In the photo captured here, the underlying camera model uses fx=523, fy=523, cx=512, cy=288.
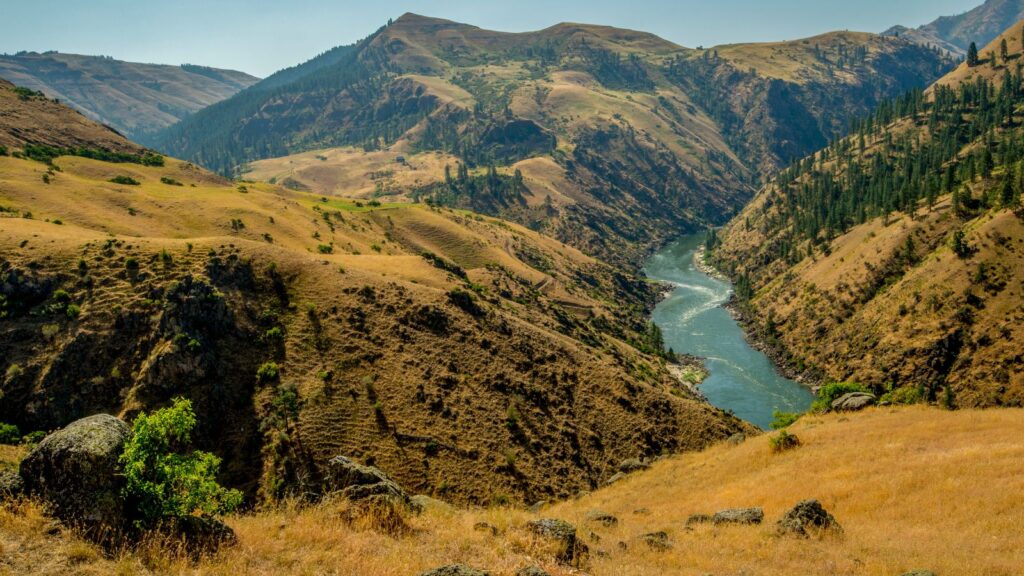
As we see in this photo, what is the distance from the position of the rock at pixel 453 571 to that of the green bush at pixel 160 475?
27.1 ft

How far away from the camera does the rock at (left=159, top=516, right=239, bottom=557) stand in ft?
52.9

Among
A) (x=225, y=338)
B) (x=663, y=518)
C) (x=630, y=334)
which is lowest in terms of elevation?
(x=630, y=334)

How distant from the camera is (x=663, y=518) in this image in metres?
35.0

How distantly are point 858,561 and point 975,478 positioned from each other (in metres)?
12.3

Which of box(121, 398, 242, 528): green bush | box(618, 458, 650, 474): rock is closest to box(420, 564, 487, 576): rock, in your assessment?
box(121, 398, 242, 528): green bush

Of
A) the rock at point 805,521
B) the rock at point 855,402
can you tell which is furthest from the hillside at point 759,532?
the rock at point 855,402

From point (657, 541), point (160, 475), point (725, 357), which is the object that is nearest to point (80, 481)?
point (160, 475)

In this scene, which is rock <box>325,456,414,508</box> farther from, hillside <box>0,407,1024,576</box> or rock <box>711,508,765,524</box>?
rock <box>711,508,765,524</box>

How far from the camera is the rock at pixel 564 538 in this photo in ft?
65.4

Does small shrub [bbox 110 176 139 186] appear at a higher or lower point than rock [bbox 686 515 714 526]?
higher

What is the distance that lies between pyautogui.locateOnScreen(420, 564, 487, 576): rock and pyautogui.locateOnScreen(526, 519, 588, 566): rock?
15.9ft

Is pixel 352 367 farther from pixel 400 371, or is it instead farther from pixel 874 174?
pixel 874 174

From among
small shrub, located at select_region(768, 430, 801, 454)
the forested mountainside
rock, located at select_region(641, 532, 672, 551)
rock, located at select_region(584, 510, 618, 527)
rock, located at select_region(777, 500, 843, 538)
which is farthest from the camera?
the forested mountainside

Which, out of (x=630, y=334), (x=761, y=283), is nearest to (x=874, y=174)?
(x=761, y=283)
